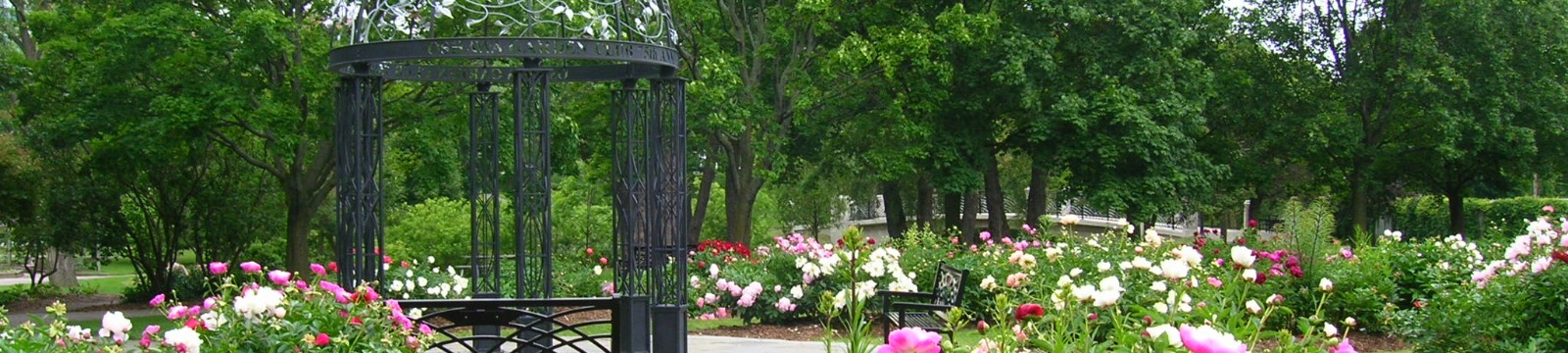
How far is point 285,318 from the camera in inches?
202

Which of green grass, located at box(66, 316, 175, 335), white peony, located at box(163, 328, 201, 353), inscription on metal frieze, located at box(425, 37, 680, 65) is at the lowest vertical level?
green grass, located at box(66, 316, 175, 335)

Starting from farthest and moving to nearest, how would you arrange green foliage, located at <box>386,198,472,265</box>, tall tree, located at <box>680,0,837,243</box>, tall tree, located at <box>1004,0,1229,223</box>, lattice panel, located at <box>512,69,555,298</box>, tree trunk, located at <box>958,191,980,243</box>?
tree trunk, located at <box>958,191,980,243</box>, green foliage, located at <box>386,198,472,265</box>, tall tree, located at <box>1004,0,1229,223</box>, tall tree, located at <box>680,0,837,243</box>, lattice panel, located at <box>512,69,555,298</box>

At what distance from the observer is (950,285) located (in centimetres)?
933

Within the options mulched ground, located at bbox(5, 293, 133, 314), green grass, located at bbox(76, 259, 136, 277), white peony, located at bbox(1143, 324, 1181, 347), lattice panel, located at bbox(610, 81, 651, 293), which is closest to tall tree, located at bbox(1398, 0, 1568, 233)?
lattice panel, located at bbox(610, 81, 651, 293)

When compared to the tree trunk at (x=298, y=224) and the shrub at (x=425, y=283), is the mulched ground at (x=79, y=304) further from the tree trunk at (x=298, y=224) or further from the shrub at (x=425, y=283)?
the shrub at (x=425, y=283)

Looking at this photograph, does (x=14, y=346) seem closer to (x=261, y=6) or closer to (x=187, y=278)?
(x=261, y=6)

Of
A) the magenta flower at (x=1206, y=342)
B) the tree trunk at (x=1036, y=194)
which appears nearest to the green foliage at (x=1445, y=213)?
the tree trunk at (x=1036, y=194)

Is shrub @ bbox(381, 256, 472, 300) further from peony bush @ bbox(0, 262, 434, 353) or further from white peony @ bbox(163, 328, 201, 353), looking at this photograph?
white peony @ bbox(163, 328, 201, 353)

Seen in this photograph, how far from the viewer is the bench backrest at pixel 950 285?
27.6 ft

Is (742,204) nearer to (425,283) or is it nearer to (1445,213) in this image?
(425,283)

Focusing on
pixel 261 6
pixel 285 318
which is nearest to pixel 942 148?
pixel 261 6

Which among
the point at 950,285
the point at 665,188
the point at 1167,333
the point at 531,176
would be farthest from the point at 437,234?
the point at 1167,333

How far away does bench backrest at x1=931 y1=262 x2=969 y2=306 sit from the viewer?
27.6ft

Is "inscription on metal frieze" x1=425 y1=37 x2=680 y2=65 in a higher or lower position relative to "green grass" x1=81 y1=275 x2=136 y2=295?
higher
